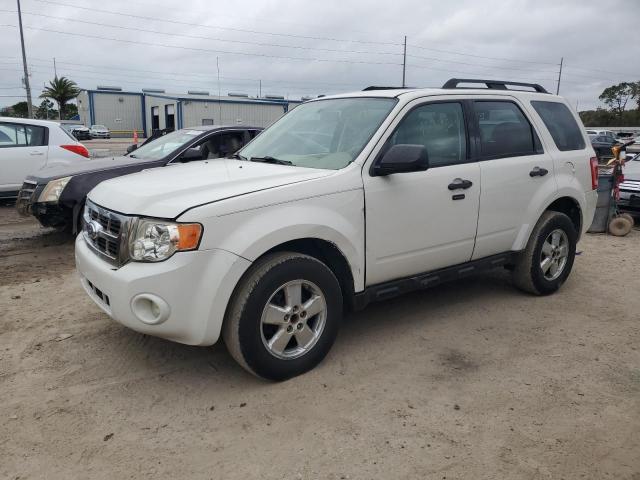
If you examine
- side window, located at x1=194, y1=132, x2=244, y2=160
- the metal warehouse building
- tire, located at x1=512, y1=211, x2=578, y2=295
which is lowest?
tire, located at x1=512, y1=211, x2=578, y2=295

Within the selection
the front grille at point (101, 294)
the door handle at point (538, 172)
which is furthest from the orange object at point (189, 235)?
the door handle at point (538, 172)

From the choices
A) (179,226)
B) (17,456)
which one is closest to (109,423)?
(17,456)

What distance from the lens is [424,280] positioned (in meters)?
4.09

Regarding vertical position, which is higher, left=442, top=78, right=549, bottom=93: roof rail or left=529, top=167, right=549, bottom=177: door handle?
left=442, top=78, right=549, bottom=93: roof rail

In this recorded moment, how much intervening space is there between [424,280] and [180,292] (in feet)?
6.28

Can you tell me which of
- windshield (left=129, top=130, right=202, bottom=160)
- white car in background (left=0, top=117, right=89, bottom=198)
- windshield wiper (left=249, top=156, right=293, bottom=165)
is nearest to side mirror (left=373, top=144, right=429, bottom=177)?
windshield wiper (left=249, top=156, right=293, bottom=165)

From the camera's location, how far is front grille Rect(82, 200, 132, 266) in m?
3.10

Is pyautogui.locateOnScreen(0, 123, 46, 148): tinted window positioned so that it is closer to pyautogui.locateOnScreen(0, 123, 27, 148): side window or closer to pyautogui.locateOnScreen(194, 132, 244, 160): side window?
pyautogui.locateOnScreen(0, 123, 27, 148): side window

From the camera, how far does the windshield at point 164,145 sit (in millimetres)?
7270

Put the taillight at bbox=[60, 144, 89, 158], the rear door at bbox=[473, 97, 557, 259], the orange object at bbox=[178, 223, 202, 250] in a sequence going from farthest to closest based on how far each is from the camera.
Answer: the taillight at bbox=[60, 144, 89, 158], the rear door at bbox=[473, 97, 557, 259], the orange object at bbox=[178, 223, 202, 250]

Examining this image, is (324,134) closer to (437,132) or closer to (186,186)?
(437,132)

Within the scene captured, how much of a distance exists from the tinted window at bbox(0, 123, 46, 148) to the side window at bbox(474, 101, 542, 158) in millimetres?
7698

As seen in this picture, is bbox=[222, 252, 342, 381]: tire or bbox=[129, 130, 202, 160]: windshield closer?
bbox=[222, 252, 342, 381]: tire

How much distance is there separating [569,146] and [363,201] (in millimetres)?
2652
